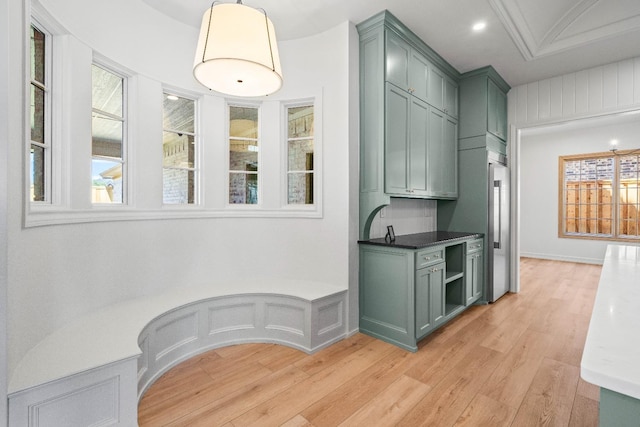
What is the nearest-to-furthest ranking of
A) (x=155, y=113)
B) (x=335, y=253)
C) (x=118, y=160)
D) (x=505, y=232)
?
(x=118, y=160)
(x=155, y=113)
(x=335, y=253)
(x=505, y=232)

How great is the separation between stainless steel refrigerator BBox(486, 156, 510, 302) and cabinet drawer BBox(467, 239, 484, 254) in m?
0.12

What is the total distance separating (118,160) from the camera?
2.55 metres

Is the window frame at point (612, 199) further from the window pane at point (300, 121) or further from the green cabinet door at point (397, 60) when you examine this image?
the window pane at point (300, 121)

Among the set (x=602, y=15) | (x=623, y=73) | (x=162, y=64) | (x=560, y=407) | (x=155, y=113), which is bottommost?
(x=560, y=407)

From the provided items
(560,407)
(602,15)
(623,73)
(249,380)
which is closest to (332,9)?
(602,15)

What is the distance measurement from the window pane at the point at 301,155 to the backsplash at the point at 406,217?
3.08 feet

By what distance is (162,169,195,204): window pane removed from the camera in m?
2.94

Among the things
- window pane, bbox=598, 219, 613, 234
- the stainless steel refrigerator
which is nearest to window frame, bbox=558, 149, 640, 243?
window pane, bbox=598, 219, 613, 234

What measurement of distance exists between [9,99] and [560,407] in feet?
11.7

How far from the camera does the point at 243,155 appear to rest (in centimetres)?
329

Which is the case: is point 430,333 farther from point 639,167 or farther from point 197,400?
point 639,167

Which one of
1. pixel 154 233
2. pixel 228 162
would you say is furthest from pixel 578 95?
pixel 154 233

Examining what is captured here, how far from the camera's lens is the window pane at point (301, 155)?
328 cm

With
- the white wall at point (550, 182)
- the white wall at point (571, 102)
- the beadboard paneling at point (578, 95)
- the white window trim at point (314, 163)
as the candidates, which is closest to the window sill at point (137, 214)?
the white window trim at point (314, 163)
